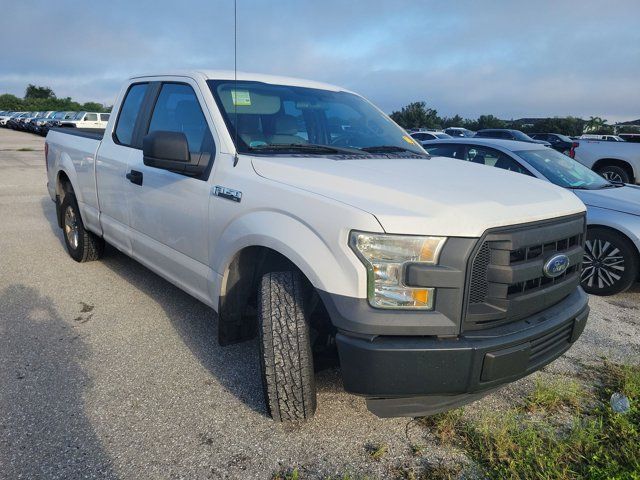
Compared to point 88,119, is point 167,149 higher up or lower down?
higher up

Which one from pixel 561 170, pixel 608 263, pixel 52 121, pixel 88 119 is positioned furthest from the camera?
pixel 52 121

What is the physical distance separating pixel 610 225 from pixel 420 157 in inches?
98.7

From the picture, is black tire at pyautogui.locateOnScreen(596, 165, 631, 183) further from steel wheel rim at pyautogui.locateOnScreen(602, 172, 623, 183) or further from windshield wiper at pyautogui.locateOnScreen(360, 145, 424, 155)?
windshield wiper at pyautogui.locateOnScreen(360, 145, 424, 155)

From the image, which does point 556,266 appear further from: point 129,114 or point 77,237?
point 77,237

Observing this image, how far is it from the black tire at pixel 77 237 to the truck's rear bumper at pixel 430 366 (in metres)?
3.89

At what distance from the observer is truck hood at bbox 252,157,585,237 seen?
6.79 ft

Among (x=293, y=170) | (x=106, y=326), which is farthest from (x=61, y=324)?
(x=293, y=170)

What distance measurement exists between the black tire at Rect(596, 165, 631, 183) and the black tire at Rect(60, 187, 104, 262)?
9590 mm

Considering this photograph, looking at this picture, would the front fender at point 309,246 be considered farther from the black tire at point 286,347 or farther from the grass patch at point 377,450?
the grass patch at point 377,450

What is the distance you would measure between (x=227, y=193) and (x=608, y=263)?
389 centimetres

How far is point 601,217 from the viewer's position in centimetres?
477

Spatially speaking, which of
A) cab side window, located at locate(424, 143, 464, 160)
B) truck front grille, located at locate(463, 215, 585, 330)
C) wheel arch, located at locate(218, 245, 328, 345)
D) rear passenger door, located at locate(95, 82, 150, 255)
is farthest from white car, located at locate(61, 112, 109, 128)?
truck front grille, located at locate(463, 215, 585, 330)

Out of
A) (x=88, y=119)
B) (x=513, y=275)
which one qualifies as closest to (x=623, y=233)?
(x=513, y=275)

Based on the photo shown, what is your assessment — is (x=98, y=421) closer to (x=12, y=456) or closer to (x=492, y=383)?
(x=12, y=456)
